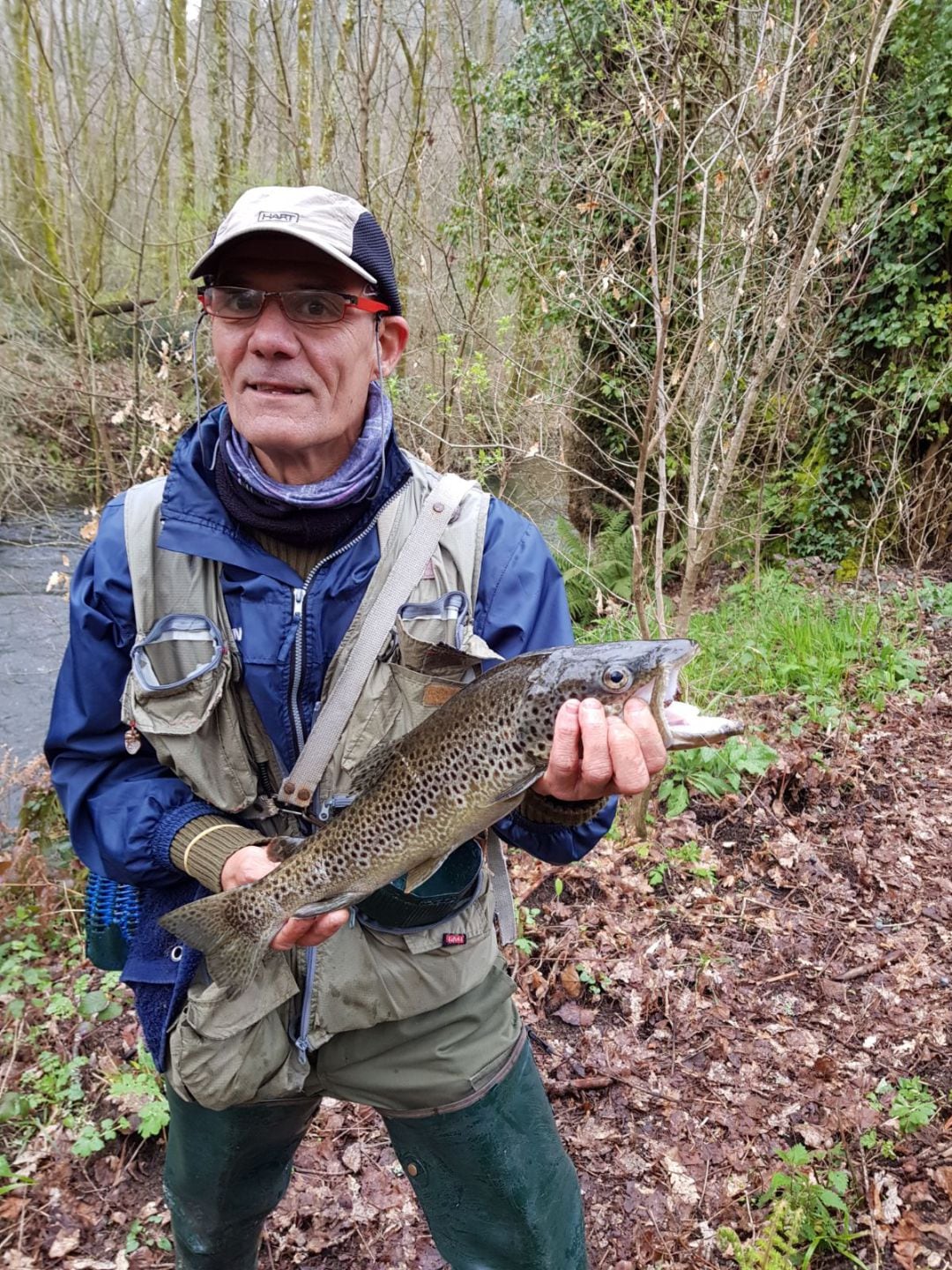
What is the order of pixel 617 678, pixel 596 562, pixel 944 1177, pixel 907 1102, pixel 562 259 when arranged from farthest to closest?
pixel 596 562 → pixel 562 259 → pixel 907 1102 → pixel 944 1177 → pixel 617 678

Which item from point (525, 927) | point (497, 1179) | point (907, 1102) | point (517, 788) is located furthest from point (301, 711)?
point (907, 1102)

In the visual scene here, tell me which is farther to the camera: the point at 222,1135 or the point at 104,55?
the point at 104,55

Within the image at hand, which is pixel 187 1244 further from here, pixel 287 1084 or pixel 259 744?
pixel 259 744

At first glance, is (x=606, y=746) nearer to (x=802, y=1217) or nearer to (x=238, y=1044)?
(x=238, y=1044)

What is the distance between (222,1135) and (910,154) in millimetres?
11641

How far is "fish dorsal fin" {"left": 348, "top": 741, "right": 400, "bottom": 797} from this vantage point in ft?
7.17

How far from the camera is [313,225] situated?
2.10 meters

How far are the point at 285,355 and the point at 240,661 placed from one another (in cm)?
83

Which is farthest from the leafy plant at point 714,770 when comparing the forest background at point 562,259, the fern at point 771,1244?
the fern at point 771,1244

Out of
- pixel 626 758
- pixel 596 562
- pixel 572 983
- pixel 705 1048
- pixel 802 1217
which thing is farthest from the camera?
pixel 596 562

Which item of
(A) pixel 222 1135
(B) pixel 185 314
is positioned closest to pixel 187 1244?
(A) pixel 222 1135

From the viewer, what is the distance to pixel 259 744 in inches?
91.7

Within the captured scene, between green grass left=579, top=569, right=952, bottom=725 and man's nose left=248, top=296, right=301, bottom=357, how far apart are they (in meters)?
5.28

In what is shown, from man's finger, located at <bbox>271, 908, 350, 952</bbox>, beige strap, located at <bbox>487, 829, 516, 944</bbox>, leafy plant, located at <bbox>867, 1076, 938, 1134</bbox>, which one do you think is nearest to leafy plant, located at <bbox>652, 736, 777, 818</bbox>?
leafy plant, located at <bbox>867, 1076, 938, 1134</bbox>
